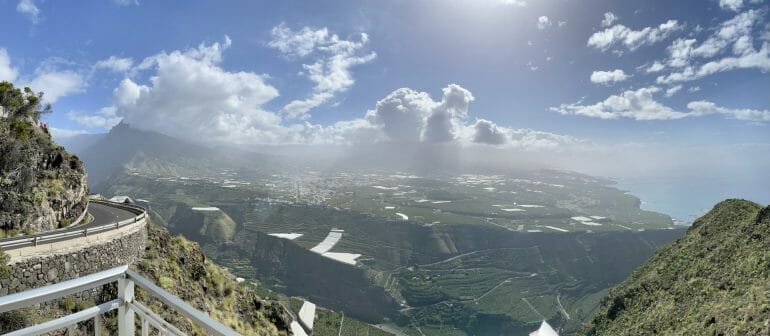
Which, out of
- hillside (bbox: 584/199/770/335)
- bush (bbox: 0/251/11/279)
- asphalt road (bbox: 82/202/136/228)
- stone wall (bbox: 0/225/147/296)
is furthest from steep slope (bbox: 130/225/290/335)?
hillside (bbox: 584/199/770/335)

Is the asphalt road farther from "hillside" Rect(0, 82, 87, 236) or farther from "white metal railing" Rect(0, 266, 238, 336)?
"white metal railing" Rect(0, 266, 238, 336)

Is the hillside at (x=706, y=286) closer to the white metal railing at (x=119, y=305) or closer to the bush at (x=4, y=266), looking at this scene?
the white metal railing at (x=119, y=305)

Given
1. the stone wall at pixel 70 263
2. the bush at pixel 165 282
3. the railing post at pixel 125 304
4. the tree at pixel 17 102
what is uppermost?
the tree at pixel 17 102

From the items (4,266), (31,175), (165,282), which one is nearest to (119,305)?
(4,266)

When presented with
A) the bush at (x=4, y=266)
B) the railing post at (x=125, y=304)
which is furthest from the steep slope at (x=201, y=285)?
the railing post at (x=125, y=304)

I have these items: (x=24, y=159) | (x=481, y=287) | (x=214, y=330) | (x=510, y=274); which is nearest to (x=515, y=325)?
(x=481, y=287)
